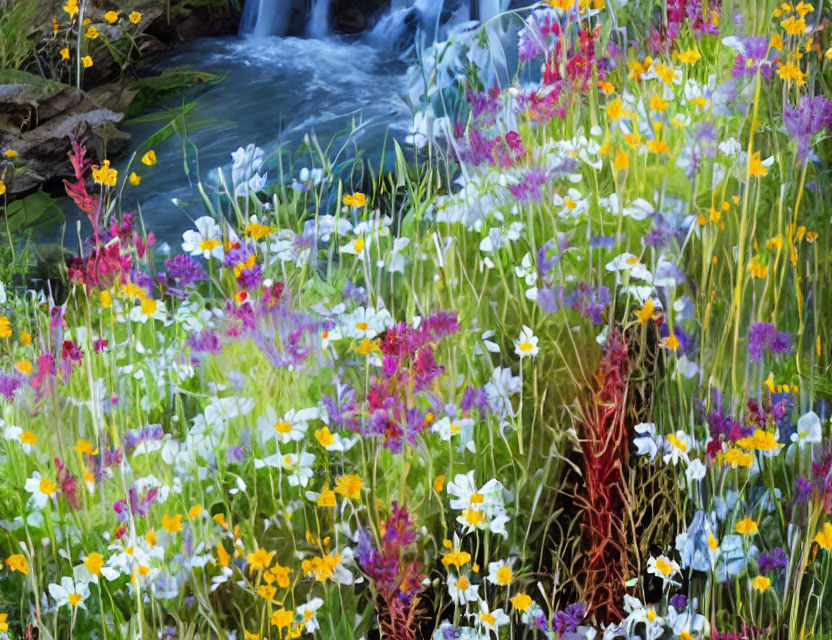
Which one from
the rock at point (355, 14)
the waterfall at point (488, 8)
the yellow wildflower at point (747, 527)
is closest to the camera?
the yellow wildflower at point (747, 527)

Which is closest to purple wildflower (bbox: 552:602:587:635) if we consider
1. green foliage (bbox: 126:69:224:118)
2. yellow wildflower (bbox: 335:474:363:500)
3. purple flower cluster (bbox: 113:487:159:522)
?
yellow wildflower (bbox: 335:474:363:500)

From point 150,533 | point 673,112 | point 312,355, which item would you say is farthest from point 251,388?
point 673,112

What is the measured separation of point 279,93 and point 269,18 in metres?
1.21

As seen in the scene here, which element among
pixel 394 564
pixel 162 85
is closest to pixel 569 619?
pixel 394 564

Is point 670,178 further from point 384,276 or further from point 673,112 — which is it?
point 384,276

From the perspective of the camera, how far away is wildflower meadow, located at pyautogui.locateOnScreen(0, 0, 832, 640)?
2.22 metres

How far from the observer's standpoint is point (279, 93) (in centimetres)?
→ 571

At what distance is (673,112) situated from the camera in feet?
10.7

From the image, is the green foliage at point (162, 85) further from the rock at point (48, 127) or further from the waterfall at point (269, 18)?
the waterfall at point (269, 18)

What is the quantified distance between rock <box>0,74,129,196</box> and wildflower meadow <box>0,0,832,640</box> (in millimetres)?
2397

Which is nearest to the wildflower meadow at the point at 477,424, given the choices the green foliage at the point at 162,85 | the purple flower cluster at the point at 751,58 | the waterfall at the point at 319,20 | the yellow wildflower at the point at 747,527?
the yellow wildflower at the point at 747,527

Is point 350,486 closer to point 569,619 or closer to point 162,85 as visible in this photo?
point 569,619

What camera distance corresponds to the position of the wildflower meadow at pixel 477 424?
222 centimetres

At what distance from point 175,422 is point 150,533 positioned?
568 millimetres
